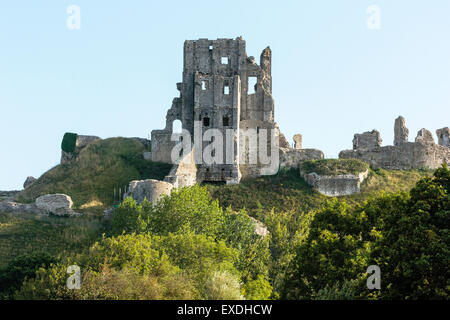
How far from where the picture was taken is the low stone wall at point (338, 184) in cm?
6075

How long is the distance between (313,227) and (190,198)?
36.0 ft


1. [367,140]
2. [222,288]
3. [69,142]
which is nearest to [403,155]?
[367,140]

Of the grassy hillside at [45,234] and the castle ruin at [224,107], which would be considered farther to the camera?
the castle ruin at [224,107]

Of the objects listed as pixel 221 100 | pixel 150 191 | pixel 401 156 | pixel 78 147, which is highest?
pixel 221 100

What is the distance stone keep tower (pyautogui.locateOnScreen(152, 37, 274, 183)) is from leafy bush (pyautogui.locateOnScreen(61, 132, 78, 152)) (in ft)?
25.1

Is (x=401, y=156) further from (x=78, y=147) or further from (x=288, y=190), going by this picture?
(x=78, y=147)

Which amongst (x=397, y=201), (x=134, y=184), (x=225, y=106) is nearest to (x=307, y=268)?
(x=397, y=201)

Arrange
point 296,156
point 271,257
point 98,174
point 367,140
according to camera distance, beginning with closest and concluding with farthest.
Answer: point 271,257 < point 98,174 < point 296,156 < point 367,140

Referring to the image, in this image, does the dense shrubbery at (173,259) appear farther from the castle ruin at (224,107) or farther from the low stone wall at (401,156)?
the low stone wall at (401,156)

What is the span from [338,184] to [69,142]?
2549 cm

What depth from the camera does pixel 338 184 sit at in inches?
2400

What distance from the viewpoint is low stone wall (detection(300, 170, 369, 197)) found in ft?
199

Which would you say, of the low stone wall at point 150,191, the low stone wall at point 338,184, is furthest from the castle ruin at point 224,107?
the low stone wall at point 150,191

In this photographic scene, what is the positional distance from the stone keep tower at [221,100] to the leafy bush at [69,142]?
301 inches
